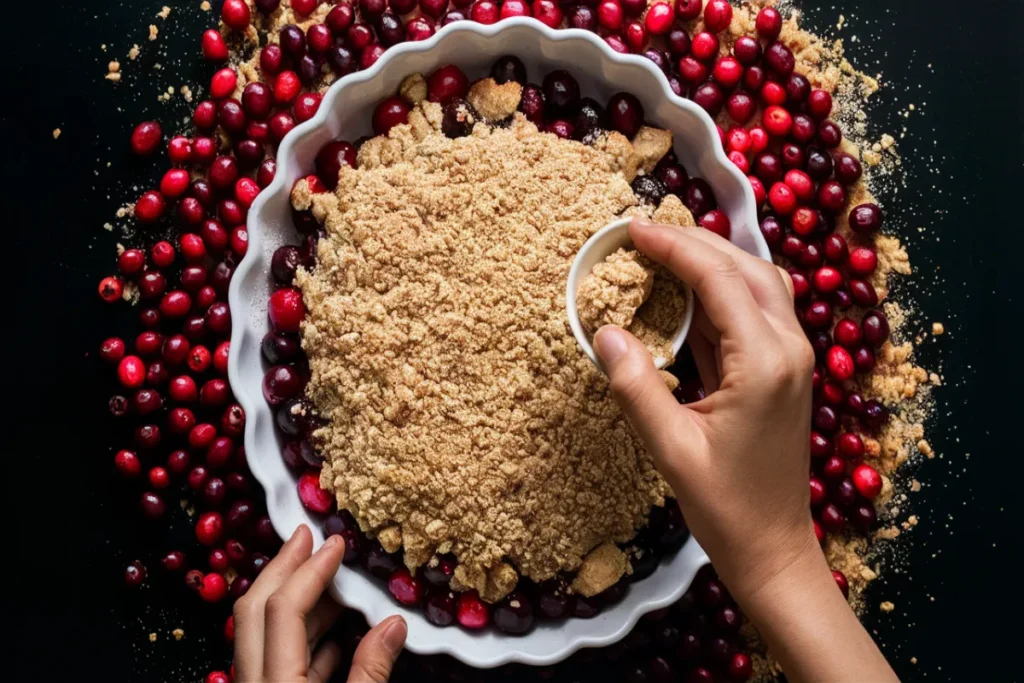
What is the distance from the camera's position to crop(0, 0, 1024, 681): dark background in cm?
156

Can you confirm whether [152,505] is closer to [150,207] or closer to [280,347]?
[280,347]

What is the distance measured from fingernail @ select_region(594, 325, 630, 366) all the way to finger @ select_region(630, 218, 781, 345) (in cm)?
12

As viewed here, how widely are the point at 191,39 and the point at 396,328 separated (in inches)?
29.0

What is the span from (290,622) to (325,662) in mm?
217

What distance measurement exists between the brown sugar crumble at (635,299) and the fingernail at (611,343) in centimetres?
4

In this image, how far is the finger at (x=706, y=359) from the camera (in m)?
1.32

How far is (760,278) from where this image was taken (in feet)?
3.93

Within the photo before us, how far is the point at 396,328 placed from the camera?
129 centimetres

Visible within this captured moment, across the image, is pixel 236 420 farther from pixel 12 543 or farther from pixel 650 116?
pixel 650 116

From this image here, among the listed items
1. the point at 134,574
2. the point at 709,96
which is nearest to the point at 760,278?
the point at 709,96

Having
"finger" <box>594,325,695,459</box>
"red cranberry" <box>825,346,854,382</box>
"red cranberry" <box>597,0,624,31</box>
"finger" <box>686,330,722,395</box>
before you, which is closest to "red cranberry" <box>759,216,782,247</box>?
"red cranberry" <box>825,346,854,382</box>

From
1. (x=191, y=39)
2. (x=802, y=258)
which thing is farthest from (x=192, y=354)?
(x=802, y=258)

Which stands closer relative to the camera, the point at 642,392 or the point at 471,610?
the point at 642,392

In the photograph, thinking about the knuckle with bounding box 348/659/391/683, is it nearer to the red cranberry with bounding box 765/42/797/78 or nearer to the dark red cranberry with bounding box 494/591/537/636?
the dark red cranberry with bounding box 494/591/537/636
